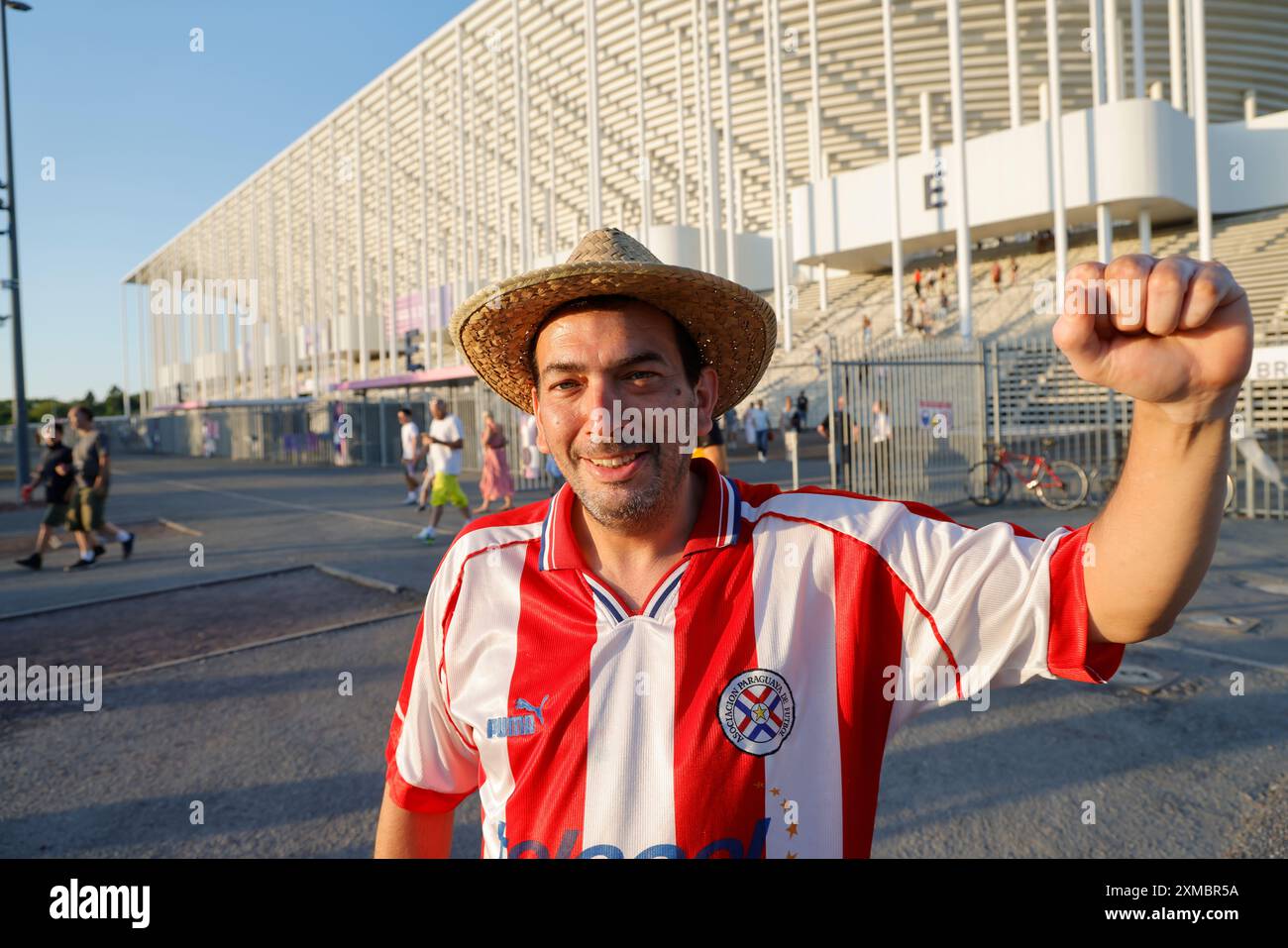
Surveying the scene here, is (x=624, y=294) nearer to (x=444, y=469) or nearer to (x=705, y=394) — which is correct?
(x=705, y=394)

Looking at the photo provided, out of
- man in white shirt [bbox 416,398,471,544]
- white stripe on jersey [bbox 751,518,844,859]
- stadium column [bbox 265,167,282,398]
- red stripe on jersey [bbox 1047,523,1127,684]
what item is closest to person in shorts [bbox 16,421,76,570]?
man in white shirt [bbox 416,398,471,544]

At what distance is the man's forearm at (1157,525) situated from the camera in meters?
1.15

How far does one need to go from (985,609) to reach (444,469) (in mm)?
10221

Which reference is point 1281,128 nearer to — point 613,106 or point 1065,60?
point 1065,60

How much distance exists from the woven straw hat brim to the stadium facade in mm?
14276

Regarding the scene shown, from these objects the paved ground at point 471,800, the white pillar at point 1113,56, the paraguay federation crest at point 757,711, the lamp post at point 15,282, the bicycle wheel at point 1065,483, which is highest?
the white pillar at point 1113,56

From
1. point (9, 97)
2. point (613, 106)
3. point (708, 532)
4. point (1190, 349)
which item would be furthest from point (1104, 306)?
point (613, 106)

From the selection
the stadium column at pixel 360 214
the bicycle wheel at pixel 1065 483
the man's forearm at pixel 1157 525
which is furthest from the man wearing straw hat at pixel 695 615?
the stadium column at pixel 360 214

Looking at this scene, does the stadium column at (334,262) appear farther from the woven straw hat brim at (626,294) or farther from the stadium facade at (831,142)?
the woven straw hat brim at (626,294)

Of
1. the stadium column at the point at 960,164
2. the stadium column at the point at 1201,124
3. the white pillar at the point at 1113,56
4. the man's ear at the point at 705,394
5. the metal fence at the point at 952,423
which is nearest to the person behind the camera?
the man's ear at the point at 705,394

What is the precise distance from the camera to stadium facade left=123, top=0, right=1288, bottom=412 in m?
24.9

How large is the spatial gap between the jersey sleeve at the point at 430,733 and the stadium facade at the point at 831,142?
48.0 feet

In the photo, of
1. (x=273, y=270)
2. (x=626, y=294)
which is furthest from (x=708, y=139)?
(x=273, y=270)

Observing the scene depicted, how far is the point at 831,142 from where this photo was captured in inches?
1567
